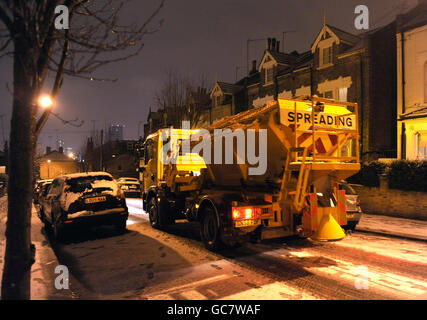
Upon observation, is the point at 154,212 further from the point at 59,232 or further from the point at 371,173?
the point at 371,173

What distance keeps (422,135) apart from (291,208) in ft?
44.5

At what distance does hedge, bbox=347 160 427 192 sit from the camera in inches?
456

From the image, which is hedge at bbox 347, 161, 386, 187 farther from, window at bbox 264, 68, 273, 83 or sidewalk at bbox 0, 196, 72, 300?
window at bbox 264, 68, 273, 83

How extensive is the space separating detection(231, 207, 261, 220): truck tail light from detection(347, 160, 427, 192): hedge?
29.1ft

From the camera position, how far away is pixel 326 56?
20.3 metres

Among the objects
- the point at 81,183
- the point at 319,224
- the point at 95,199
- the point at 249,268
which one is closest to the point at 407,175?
the point at 319,224

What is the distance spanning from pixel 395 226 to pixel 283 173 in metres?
6.43

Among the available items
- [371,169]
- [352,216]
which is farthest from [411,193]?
[352,216]

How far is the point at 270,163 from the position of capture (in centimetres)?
635

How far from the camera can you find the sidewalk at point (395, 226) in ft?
28.6

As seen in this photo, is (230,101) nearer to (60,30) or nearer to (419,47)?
(419,47)

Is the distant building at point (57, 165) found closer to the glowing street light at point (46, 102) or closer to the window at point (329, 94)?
the window at point (329, 94)

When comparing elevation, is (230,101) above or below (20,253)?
above

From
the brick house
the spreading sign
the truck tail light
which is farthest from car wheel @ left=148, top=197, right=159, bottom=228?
the brick house
